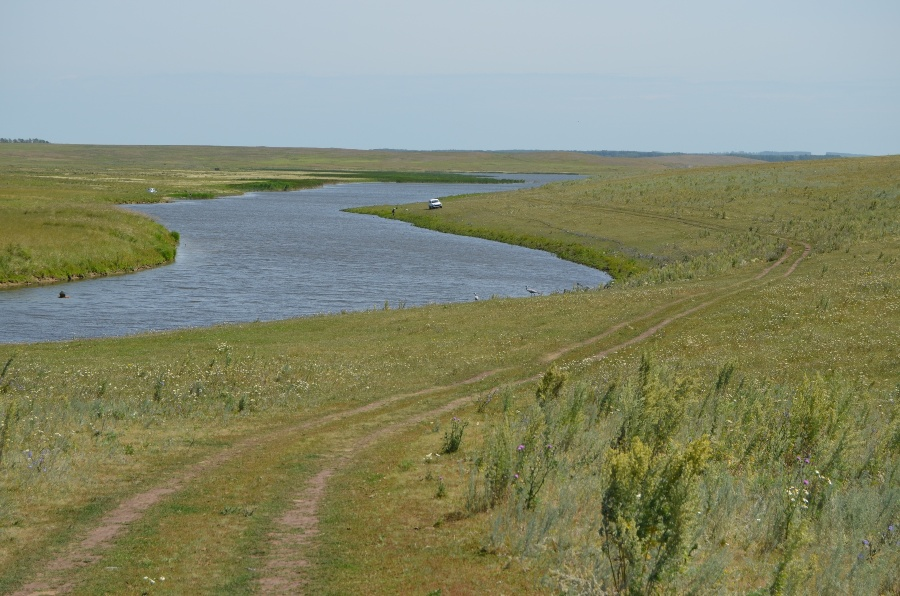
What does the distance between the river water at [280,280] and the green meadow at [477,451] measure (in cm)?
971

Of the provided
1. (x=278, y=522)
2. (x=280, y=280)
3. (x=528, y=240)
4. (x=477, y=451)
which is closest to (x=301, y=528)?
(x=278, y=522)

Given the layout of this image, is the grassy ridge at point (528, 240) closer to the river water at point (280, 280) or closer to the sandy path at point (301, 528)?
the river water at point (280, 280)

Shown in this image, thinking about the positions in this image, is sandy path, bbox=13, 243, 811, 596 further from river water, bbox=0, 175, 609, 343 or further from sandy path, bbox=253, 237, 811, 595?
river water, bbox=0, 175, 609, 343

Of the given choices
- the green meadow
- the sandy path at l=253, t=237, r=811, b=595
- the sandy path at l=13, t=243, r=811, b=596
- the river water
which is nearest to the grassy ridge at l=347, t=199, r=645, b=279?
the river water

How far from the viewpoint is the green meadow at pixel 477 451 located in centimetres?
1099

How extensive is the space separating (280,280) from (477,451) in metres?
46.4

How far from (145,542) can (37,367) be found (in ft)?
59.0

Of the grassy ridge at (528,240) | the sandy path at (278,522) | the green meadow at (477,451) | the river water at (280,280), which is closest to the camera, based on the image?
the green meadow at (477,451)

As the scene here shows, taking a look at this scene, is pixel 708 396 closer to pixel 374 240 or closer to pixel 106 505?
pixel 106 505

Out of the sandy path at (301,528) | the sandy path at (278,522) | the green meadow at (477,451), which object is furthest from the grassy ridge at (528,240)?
the sandy path at (278,522)

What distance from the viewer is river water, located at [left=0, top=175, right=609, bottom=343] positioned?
151ft

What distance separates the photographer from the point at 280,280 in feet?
202

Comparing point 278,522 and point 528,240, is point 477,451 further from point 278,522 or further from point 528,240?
point 528,240

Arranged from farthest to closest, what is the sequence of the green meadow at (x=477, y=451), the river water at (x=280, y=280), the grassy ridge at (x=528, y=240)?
the grassy ridge at (x=528, y=240) < the river water at (x=280, y=280) < the green meadow at (x=477, y=451)
